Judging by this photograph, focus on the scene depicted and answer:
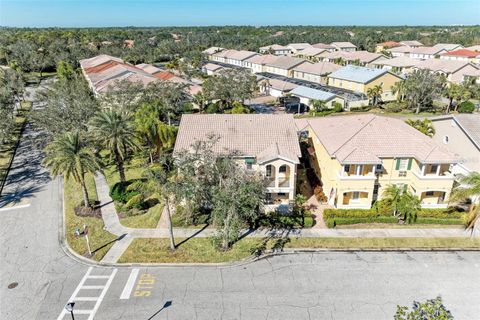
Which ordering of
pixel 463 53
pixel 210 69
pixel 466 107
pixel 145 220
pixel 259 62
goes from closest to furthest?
1. pixel 145 220
2. pixel 466 107
3. pixel 210 69
4. pixel 259 62
5. pixel 463 53

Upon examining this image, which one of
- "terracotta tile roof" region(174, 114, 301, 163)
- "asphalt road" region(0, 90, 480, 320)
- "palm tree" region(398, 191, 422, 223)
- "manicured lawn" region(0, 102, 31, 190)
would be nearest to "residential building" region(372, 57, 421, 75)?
"terracotta tile roof" region(174, 114, 301, 163)

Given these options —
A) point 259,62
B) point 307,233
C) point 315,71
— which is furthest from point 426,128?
point 259,62

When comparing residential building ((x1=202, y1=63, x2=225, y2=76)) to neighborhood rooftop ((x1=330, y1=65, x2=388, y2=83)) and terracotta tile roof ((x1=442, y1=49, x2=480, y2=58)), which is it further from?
terracotta tile roof ((x1=442, y1=49, x2=480, y2=58))

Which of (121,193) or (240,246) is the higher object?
(121,193)

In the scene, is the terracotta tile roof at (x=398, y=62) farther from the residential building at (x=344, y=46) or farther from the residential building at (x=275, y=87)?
the residential building at (x=344, y=46)

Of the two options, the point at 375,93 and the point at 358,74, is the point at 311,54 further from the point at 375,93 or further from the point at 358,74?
the point at 375,93
